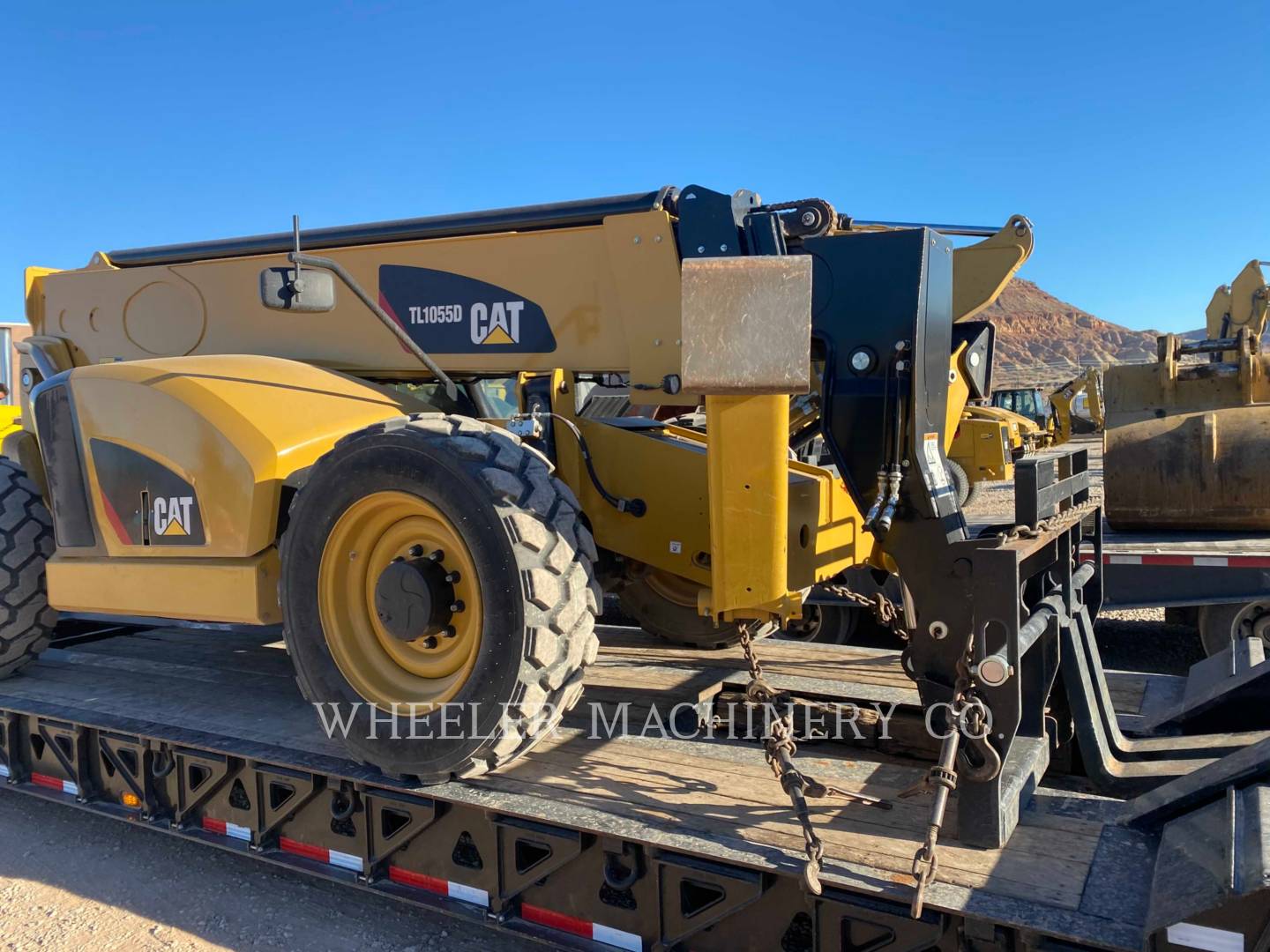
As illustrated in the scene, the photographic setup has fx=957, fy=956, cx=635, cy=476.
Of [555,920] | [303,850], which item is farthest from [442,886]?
[303,850]

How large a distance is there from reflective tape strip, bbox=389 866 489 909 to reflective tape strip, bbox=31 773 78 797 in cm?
Result: 189

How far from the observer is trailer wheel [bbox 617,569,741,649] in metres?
4.95

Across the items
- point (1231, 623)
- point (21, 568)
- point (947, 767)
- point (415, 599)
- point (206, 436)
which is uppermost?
point (206, 436)

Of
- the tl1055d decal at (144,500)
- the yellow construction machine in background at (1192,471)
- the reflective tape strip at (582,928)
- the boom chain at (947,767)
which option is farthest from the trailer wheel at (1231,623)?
the tl1055d decal at (144,500)

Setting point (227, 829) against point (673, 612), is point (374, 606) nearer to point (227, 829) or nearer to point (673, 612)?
point (227, 829)

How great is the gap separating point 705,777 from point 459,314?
2328 millimetres

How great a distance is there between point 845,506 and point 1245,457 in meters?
4.45

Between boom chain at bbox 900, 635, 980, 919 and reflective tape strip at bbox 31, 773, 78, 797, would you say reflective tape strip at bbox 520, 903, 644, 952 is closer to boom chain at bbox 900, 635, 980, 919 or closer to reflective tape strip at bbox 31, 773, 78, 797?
boom chain at bbox 900, 635, 980, 919

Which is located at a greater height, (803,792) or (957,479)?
(957,479)

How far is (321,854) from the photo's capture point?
3.63m

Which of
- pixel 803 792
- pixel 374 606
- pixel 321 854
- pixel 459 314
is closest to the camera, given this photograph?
A: pixel 803 792

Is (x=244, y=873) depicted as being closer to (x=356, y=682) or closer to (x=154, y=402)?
(x=356, y=682)

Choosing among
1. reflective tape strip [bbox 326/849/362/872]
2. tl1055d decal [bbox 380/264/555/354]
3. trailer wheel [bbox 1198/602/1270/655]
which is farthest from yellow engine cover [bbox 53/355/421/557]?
trailer wheel [bbox 1198/602/1270/655]

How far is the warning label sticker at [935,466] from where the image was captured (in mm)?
3010
